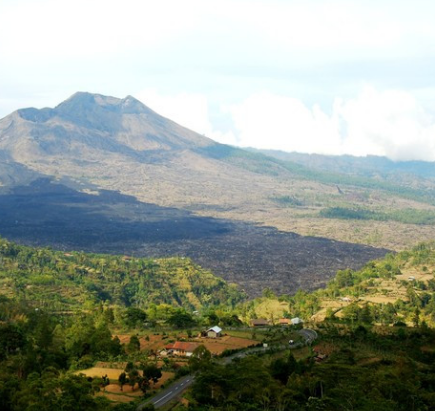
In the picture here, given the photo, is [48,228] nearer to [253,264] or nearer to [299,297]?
[253,264]

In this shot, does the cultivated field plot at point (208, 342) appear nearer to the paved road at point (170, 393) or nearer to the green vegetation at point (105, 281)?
the paved road at point (170, 393)

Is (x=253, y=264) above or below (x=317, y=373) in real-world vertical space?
below

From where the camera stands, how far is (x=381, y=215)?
186375 mm

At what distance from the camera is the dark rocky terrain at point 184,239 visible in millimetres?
102062

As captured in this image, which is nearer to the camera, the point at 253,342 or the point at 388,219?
the point at 253,342

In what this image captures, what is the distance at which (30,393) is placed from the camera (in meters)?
25.2

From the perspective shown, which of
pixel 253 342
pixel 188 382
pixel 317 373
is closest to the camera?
pixel 317 373

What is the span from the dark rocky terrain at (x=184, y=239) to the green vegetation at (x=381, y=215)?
38997mm

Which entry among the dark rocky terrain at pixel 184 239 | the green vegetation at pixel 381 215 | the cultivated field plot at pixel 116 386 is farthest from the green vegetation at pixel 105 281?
the green vegetation at pixel 381 215

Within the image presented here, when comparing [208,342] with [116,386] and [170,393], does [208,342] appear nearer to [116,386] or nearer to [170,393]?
[116,386]

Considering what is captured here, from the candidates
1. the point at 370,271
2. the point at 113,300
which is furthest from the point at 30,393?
the point at 370,271

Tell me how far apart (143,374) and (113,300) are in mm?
43648

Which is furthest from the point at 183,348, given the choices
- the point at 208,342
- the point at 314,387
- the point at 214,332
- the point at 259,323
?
the point at 259,323

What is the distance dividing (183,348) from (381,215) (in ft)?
517
